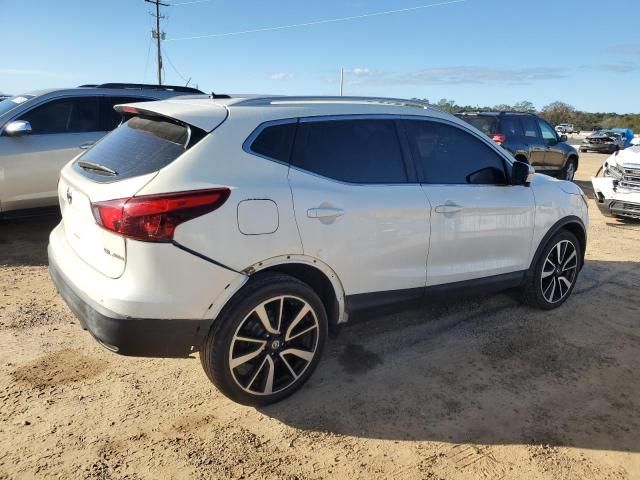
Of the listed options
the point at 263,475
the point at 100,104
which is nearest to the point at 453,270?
the point at 263,475

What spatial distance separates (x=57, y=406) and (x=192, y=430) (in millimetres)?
833

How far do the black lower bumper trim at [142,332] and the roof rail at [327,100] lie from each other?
4.31 ft

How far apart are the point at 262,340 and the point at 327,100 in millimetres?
1613

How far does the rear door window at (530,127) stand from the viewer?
11531mm

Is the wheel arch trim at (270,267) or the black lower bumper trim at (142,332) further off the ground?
the wheel arch trim at (270,267)

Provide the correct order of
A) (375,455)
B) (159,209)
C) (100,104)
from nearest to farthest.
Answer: (159,209)
(375,455)
(100,104)

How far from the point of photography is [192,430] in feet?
9.21

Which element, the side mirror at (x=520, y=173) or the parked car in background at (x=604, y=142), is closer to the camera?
the side mirror at (x=520, y=173)

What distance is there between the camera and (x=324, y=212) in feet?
9.71

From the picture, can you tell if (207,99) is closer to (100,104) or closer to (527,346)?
(527,346)

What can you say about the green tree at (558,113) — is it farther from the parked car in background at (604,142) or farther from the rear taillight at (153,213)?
the rear taillight at (153,213)

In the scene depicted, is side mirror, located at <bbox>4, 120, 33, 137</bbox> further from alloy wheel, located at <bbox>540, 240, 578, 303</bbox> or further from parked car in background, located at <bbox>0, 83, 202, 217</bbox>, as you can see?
alloy wheel, located at <bbox>540, 240, 578, 303</bbox>

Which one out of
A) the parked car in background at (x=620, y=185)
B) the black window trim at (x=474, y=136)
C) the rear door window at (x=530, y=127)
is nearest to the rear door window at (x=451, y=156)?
the black window trim at (x=474, y=136)

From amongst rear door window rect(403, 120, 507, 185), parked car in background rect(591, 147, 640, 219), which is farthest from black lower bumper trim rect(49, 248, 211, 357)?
parked car in background rect(591, 147, 640, 219)
